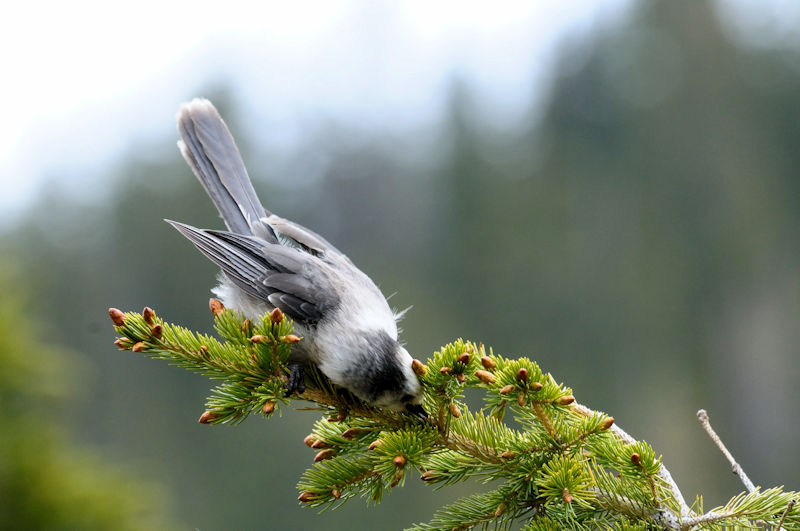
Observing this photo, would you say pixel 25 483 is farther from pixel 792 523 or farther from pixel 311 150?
pixel 311 150

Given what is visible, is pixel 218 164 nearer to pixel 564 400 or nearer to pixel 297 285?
pixel 297 285

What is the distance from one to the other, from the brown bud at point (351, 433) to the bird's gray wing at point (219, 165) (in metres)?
1.10

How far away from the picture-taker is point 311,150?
47.0 ft

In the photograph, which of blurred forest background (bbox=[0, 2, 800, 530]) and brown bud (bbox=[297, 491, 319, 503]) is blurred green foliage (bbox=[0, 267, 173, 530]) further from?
blurred forest background (bbox=[0, 2, 800, 530])

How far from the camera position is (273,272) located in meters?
2.17

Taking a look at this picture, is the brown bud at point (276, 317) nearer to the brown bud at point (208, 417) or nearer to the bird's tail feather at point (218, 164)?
the brown bud at point (208, 417)

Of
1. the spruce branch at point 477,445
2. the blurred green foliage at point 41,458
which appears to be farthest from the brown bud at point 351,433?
the blurred green foliage at point 41,458

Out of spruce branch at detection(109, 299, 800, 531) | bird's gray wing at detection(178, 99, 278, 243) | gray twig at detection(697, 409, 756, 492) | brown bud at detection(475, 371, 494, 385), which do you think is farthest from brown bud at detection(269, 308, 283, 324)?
bird's gray wing at detection(178, 99, 278, 243)

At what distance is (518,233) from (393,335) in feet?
40.9

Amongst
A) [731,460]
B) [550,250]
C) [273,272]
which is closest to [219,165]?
[273,272]

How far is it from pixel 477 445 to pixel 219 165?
159cm

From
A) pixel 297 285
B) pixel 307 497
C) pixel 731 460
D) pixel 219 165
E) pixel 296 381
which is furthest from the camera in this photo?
pixel 219 165

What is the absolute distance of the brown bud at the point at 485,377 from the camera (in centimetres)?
140

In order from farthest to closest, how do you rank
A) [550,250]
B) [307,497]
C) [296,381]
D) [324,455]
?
[550,250] < [296,381] < [324,455] < [307,497]
